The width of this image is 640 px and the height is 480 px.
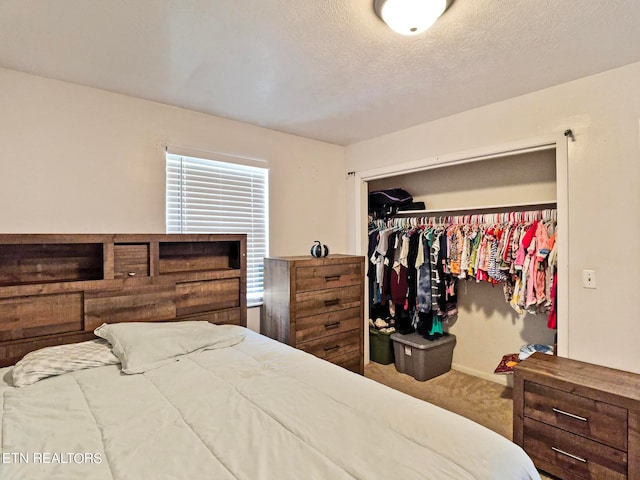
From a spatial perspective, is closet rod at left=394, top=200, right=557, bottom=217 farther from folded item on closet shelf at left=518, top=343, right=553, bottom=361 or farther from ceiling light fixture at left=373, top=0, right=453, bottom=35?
ceiling light fixture at left=373, top=0, right=453, bottom=35

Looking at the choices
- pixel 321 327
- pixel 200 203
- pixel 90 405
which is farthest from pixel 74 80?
pixel 321 327

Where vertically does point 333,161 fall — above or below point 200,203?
above

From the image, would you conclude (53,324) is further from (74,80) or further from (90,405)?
(74,80)

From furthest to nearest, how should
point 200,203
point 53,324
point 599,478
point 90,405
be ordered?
1. point 200,203
2. point 53,324
3. point 599,478
4. point 90,405

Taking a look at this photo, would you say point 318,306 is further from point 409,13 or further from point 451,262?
point 409,13

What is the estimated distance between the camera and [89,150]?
217 cm

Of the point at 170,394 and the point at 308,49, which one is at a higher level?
the point at 308,49

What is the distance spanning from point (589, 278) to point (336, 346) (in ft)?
5.97

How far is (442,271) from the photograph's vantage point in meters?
3.16

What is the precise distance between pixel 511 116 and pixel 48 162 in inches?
118

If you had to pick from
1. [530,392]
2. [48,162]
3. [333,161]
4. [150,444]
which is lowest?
[530,392]

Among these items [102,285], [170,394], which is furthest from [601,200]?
[102,285]

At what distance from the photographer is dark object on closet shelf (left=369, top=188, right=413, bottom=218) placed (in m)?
3.65

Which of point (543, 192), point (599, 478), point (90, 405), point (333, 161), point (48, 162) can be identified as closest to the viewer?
point (90, 405)
